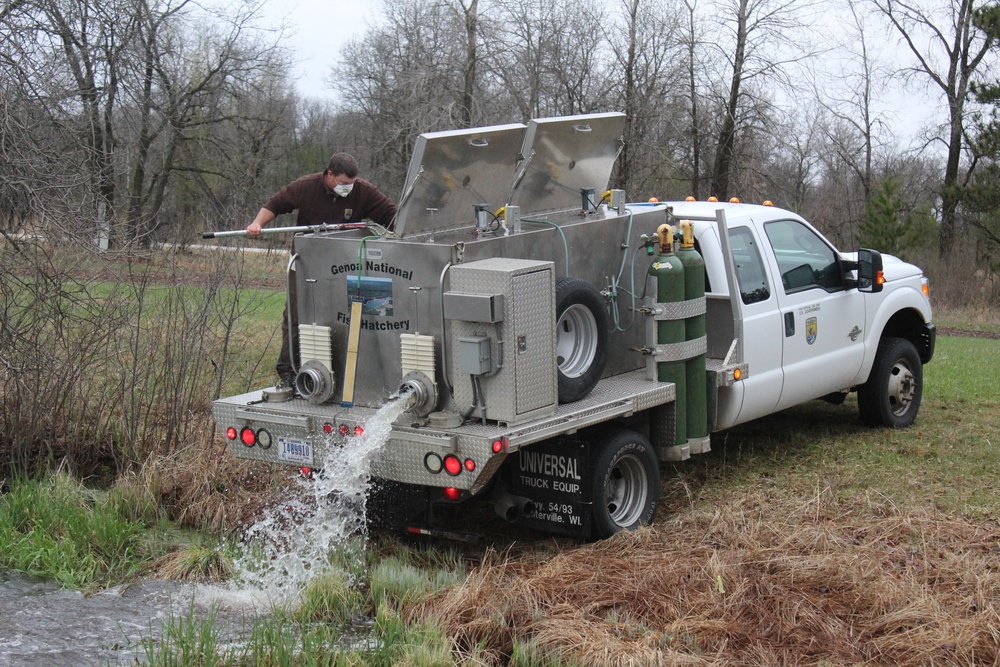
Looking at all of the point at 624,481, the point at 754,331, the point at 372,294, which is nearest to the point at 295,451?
the point at 372,294

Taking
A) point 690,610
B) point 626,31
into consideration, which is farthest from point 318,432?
point 626,31

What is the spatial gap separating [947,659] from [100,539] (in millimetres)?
4812

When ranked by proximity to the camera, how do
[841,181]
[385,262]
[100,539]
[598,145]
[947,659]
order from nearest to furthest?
[947,659] < [385,262] < [100,539] < [598,145] < [841,181]

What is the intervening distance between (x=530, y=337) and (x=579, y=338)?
2.59 ft

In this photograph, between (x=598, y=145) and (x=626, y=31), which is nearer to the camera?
(x=598, y=145)

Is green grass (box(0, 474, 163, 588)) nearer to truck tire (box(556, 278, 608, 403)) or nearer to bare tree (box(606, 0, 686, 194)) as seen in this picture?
truck tire (box(556, 278, 608, 403))

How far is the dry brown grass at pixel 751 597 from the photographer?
4.96 m

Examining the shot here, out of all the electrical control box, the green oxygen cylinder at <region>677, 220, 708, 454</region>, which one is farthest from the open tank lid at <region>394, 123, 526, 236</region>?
the green oxygen cylinder at <region>677, 220, 708, 454</region>

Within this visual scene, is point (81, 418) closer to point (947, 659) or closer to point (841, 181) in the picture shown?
point (947, 659)

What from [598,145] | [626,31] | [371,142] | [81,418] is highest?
[626,31]

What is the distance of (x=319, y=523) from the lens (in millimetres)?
6488

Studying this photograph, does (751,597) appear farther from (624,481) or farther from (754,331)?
(754,331)

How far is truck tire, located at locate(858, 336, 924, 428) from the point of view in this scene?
360 inches

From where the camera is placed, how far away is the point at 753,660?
4914mm
